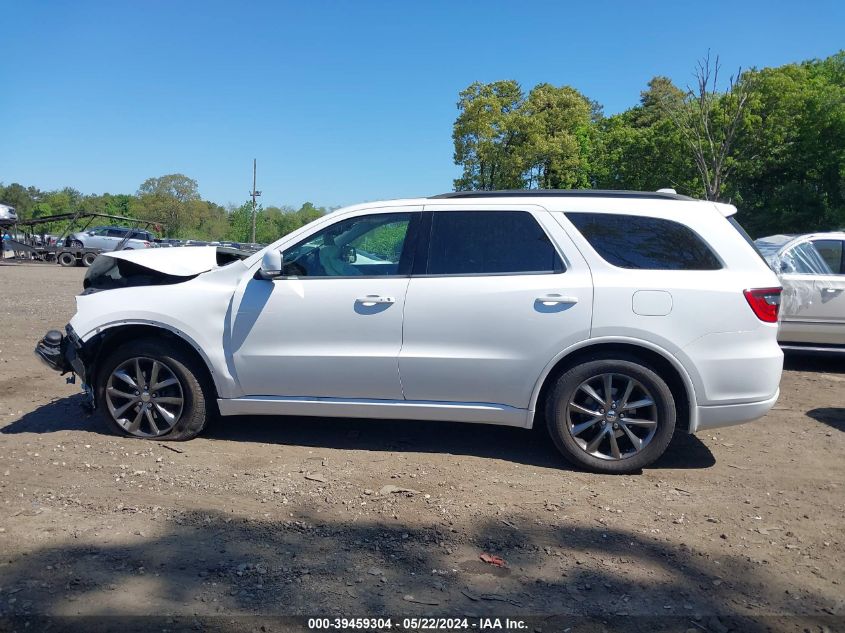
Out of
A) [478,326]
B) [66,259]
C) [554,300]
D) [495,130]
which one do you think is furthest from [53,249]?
[554,300]

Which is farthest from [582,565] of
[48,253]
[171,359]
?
[48,253]

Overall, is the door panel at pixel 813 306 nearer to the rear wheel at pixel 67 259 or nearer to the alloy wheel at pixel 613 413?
the alloy wheel at pixel 613 413

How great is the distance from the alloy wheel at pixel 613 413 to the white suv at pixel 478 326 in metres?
0.01

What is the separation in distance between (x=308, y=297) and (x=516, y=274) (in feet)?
4.67

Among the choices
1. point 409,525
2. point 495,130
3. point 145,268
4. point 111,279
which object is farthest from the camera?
point 495,130

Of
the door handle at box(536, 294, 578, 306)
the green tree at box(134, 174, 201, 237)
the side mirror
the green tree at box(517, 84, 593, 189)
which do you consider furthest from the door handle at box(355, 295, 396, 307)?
the green tree at box(134, 174, 201, 237)

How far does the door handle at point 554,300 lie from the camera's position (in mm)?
4461

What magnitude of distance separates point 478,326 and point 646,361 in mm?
1138

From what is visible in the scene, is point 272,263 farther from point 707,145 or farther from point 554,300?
point 707,145

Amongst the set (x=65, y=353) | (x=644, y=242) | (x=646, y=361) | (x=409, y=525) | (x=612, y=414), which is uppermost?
(x=644, y=242)

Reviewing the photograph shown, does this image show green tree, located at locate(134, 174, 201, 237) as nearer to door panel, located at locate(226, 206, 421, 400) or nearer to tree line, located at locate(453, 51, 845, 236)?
tree line, located at locate(453, 51, 845, 236)

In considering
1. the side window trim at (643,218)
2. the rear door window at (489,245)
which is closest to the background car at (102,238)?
the rear door window at (489,245)

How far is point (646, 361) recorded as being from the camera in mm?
4551

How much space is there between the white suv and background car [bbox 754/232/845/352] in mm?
3957
